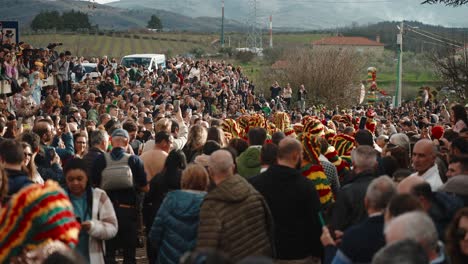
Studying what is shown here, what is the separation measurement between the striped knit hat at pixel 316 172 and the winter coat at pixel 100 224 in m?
2.10

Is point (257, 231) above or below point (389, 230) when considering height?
below

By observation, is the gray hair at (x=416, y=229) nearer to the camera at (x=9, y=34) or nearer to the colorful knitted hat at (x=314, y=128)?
the colorful knitted hat at (x=314, y=128)

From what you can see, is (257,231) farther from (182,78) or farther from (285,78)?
(285,78)

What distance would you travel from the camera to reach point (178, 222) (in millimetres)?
8805

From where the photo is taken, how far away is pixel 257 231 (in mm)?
8336

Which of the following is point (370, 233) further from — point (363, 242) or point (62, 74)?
point (62, 74)

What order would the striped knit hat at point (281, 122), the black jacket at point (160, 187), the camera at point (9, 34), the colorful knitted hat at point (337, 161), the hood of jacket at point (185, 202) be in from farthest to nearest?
the camera at point (9, 34) < the striped knit hat at point (281, 122) < the colorful knitted hat at point (337, 161) < the black jacket at point (160, 187) < the hood of jacket at point (185, 202)

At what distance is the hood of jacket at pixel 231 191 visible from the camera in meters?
8.23

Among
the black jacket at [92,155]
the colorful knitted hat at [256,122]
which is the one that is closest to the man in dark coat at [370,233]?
the black jacket at [92,155]

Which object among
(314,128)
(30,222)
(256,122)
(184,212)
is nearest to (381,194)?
(184,212)

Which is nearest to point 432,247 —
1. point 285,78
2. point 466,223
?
point 466,223

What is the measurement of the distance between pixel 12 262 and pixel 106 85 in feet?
80.0

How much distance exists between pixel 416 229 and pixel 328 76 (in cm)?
7010

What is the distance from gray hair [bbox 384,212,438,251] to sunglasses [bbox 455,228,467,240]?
1.28 metres
